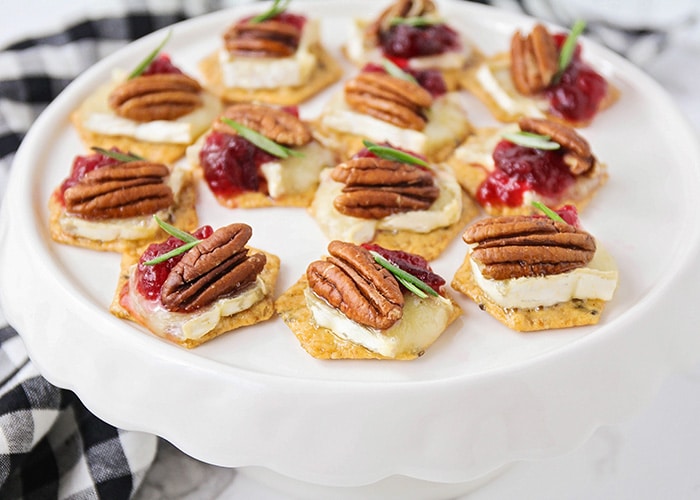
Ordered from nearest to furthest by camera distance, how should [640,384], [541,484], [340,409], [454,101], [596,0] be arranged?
1. [340,409]
2. [640,384]
3. [541,484]
4. [454,101]
5. [596,0]

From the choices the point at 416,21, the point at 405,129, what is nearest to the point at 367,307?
the point at 405,129

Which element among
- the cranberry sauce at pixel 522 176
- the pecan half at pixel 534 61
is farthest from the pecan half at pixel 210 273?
the pecan half at pixel 534 61

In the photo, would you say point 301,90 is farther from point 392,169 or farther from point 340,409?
point 340,409

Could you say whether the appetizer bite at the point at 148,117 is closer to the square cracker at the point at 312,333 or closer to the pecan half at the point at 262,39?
the pecan half at the point at 262,39

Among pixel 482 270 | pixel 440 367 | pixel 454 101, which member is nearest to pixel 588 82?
pixel 454 101

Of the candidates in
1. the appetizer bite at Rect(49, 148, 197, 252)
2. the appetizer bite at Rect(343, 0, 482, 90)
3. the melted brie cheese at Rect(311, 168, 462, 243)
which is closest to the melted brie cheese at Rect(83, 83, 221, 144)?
the appetizer bite at Rect(49, 148, 197, 252)
